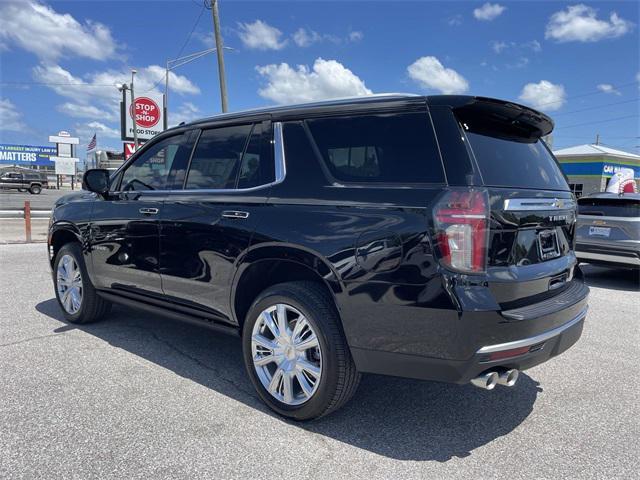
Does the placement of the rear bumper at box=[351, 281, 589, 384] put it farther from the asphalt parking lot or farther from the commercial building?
the commercial building

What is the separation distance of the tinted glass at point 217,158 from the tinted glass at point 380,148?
2.32ft

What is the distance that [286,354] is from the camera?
9.97 ft

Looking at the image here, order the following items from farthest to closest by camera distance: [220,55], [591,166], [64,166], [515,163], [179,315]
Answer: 1. [64,166]
2. [591,166]
3. [220,55]
4. [179,315]
5. [515,163]

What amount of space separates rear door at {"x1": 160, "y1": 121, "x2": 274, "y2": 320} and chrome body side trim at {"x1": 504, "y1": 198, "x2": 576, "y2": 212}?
1504 millimetres

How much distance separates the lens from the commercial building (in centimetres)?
3547

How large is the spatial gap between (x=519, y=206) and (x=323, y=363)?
1409 millimetres

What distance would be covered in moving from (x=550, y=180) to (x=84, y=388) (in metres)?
3.50

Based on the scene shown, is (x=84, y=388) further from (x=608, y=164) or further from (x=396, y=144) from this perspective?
(x=608, y=164)

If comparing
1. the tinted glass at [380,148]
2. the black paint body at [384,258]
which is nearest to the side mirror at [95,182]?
the black paint body at [384,258]

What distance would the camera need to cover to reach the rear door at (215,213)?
3295 millimetres

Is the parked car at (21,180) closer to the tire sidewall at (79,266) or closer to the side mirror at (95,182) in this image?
the tire sidewall at (79,266)

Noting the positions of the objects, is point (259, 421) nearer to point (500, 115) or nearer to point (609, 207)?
point (500, 115)

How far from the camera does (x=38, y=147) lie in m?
63.7

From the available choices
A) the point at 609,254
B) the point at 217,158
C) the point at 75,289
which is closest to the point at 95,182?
the point at 75,289
